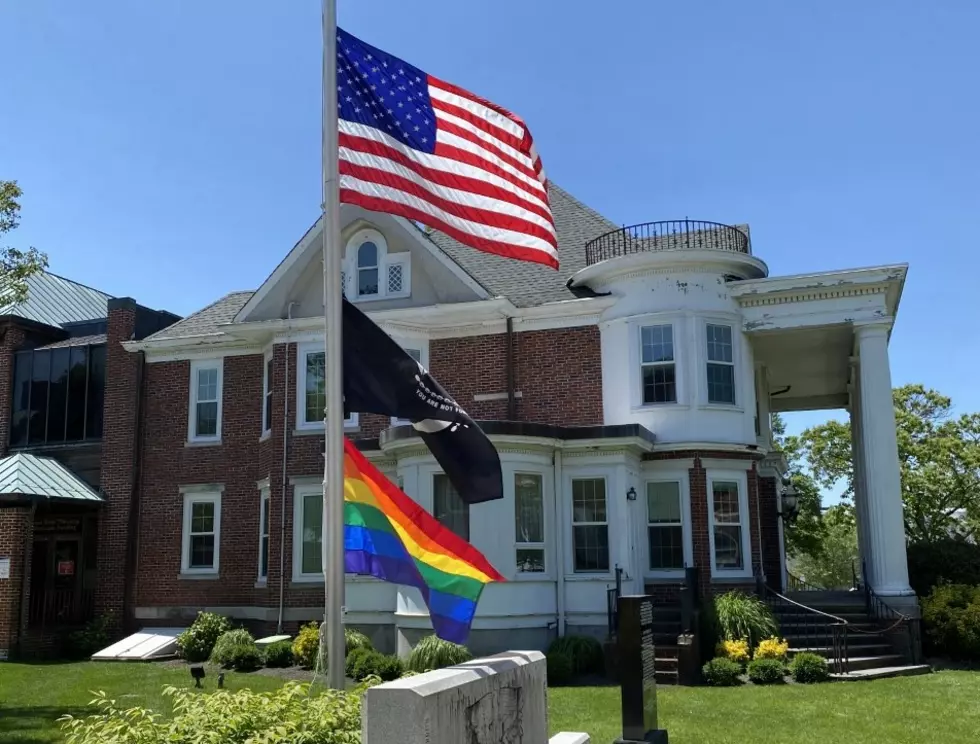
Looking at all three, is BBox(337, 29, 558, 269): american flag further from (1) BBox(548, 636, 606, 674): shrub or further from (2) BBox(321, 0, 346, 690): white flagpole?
(1) BBox(548, 636, 606, 674): shrub

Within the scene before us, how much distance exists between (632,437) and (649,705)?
8.69 meters

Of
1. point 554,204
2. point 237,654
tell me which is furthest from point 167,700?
Result: point 554,204

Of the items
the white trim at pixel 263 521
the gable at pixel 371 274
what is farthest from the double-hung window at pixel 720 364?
the white trim at pixel 263 521

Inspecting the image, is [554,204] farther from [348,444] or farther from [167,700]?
[348,444]

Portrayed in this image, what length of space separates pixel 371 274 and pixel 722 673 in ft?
38.3

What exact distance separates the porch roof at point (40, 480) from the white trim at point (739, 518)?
1459 centimetres

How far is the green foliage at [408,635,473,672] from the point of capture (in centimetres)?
1588

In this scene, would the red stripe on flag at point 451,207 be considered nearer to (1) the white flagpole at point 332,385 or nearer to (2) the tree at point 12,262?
(1) the white flagpole at point 332,385

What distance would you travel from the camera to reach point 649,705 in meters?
10.8

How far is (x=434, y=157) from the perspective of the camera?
8594 millimetres

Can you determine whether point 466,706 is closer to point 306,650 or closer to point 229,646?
point 306,650

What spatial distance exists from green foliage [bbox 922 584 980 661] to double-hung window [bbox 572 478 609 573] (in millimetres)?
6164

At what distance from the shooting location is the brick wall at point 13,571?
69.7ft

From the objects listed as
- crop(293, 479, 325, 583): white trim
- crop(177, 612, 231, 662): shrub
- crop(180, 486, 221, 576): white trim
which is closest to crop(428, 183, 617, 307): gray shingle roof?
crop(293, 479, 325, 583): white trim
